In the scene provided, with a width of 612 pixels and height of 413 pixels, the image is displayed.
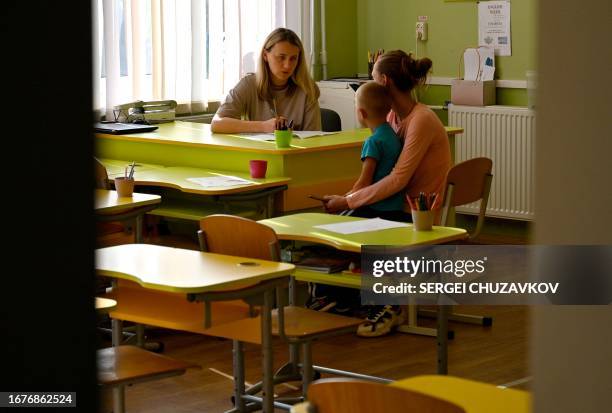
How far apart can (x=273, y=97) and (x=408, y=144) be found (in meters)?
1.24

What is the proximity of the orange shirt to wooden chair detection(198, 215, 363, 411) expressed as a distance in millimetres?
995

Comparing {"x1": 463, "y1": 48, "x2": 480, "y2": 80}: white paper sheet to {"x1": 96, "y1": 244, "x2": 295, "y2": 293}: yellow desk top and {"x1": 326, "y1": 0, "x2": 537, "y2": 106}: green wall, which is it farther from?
{"x1": 96, "y1": 244, "x2": 295, "y2": 293}: yellow desk top

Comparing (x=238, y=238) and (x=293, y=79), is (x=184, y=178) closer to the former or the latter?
(x=293, y=79)

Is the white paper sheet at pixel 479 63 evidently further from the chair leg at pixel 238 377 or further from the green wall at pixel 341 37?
the chair leg at pixel 238 377

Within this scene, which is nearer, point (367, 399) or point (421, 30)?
point (367, 399)

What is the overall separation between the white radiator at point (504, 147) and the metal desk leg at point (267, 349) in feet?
12.6

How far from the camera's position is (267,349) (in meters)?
2.96

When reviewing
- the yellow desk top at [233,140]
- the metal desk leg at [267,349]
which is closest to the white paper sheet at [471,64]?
the yellow desk top at [233,140]

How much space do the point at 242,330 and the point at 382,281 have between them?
0.96 meters

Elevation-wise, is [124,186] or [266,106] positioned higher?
[266,106]

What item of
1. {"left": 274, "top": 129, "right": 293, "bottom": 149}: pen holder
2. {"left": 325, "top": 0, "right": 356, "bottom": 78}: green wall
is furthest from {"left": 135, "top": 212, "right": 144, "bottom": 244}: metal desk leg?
{"left": 325, "top": 0, "right": 356, "bottom": 78}: green wall

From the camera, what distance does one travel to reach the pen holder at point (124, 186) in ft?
13.6

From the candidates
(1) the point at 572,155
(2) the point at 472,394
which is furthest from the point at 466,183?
(1) the point at 572,155

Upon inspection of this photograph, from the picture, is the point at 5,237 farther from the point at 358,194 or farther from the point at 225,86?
the point at 225,86
